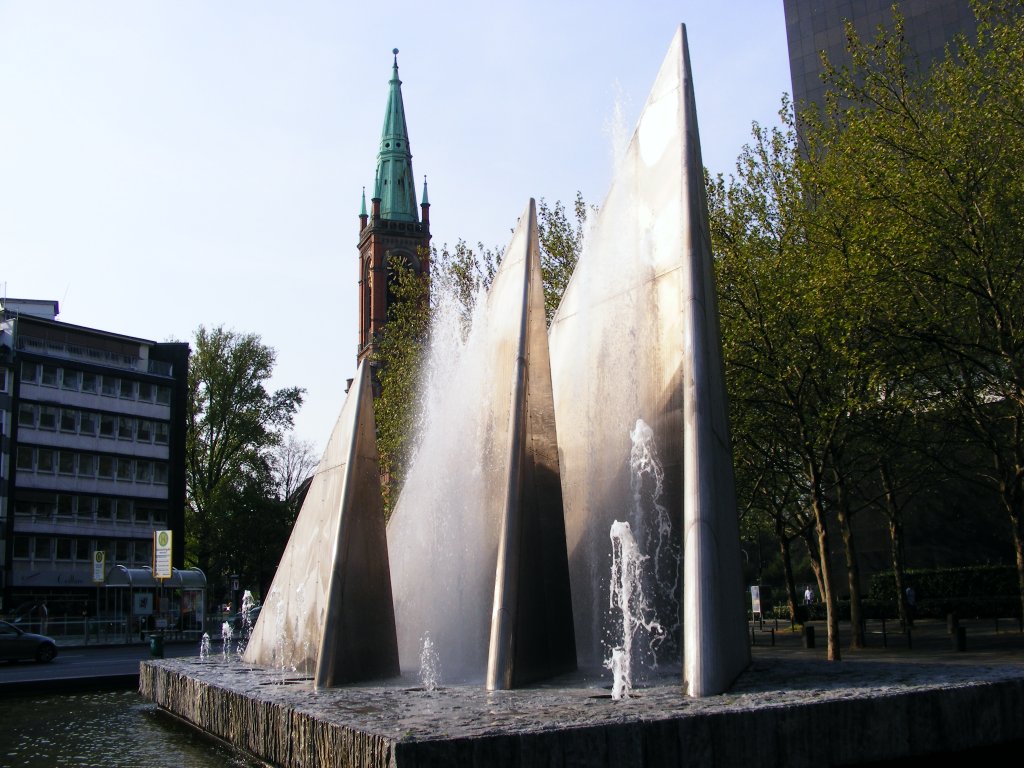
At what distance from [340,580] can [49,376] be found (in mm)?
50801

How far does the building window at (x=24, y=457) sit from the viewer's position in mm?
54969

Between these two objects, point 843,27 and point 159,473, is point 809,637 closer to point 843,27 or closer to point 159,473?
point 843,27

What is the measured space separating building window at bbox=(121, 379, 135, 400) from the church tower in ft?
70.0

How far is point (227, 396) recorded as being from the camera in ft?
193

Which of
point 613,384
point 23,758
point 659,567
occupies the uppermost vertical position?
point 613,384

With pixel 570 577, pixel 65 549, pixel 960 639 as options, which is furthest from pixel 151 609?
pixel 570 577

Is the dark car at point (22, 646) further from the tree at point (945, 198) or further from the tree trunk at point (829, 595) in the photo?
the tree at point (945, 198)

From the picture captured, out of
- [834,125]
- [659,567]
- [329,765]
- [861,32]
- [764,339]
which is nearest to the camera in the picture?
[329,765]

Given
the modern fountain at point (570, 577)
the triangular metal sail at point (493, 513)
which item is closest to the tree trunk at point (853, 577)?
the triangular metal sail at point (493, 513)

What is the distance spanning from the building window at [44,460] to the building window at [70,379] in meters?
3.96

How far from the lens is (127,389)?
61.0 m

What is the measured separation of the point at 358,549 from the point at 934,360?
15263 millimetres

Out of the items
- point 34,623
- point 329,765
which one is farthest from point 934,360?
point 34,623

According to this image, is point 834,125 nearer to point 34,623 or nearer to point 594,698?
point 594,698
